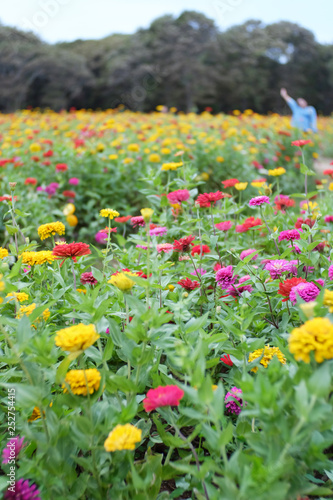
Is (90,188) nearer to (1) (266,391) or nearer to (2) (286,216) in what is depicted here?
(2) (286,216)

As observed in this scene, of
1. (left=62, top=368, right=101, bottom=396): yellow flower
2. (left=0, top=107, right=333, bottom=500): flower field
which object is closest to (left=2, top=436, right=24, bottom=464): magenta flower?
(left=0, top=107, right=333, bottom=500): flower field

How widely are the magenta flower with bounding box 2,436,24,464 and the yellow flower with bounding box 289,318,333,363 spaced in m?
0.66

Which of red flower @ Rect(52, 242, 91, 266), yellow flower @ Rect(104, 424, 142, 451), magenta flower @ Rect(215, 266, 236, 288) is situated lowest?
yellow flower @ Rect(104, 424, 142, 451)

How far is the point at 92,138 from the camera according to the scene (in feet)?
14.8

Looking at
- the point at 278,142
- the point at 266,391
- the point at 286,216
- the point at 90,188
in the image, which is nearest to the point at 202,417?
the point at 266,391

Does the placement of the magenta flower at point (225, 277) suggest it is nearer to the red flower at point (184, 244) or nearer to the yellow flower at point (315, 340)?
the red flower at point (184, 244)

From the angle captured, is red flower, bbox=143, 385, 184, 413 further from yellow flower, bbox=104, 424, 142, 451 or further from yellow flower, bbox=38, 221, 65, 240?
yellow flower, bbox=38, 221, 65, 240

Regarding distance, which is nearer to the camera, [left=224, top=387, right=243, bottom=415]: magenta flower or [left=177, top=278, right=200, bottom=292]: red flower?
[left=224, top=387, right=243, bottom=415]: magenta flower

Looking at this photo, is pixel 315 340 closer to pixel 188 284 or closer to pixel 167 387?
pixel 167 387

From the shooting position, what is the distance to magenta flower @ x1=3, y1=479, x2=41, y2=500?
810 mm

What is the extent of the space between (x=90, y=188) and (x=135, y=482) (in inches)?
121

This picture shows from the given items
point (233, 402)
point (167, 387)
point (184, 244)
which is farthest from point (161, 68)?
point (167, 387)

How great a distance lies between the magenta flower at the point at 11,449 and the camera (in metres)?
0.86

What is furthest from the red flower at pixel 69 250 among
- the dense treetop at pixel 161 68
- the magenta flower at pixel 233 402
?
the dense treetop at pixel 161 68
